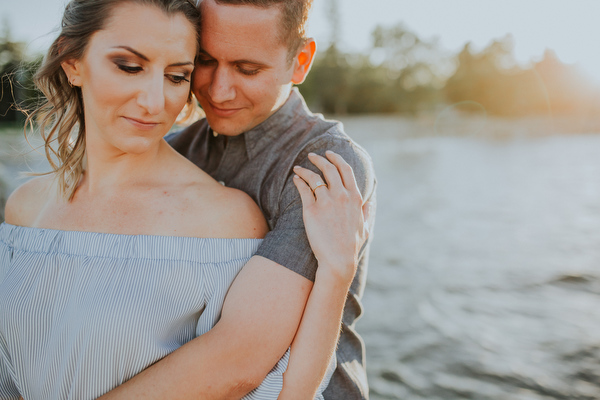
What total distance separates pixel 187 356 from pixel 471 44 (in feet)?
185

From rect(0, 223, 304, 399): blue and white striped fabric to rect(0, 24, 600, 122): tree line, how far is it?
119 feet

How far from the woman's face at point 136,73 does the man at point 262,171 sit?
28 cm

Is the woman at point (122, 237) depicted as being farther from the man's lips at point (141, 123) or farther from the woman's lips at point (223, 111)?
the woman's lips at point (223, 111)

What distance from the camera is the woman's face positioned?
6.49 ft

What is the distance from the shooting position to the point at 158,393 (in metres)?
1.79

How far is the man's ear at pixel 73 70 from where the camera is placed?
213cm

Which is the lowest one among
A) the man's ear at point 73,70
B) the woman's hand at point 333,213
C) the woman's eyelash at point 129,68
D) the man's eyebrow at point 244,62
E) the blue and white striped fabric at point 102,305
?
the blue and white striped fabric at point 102,305

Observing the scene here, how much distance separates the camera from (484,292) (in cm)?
669

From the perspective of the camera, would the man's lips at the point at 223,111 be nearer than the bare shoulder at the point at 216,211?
No

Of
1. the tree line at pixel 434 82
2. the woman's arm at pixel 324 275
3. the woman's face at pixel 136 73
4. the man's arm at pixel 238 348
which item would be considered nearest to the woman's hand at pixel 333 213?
the woman's arm at pixel 324 275

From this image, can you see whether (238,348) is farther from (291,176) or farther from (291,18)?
(291,18)

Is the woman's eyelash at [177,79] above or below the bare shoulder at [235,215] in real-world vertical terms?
above

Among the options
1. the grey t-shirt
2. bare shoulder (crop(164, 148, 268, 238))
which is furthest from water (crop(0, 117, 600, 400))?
bare shoulder (crop(164, 148, 268, 238))

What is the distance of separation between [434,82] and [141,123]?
52.6m
